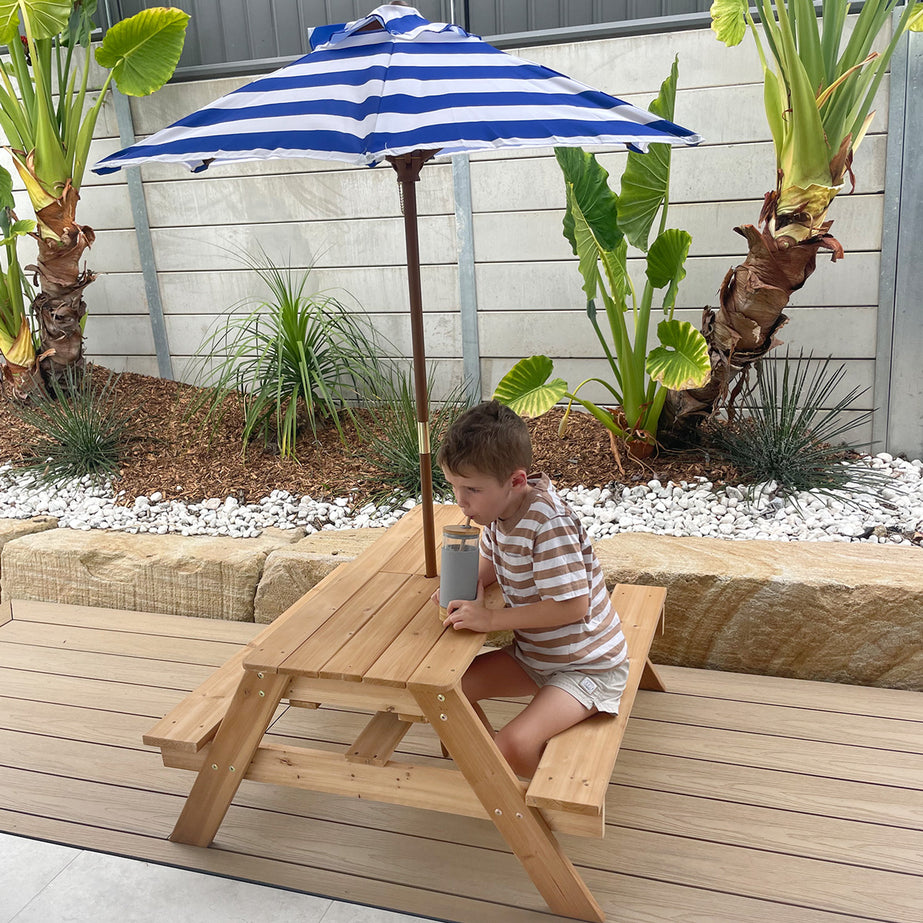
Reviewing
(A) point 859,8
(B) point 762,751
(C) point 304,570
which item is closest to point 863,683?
(B) point 762,751

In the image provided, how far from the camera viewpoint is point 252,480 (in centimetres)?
422

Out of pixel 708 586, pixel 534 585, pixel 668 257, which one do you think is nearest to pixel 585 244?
pixel 668 257

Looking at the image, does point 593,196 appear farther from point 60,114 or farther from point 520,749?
point 60,114

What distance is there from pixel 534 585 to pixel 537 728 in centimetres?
33

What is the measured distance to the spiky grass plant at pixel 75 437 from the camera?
4.42 metres

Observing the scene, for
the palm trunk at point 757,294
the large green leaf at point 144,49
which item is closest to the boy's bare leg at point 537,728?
the palm trunk at point 757,294

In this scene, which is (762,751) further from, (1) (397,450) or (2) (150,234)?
(2) (150,234)

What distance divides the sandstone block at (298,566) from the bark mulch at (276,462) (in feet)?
2.09

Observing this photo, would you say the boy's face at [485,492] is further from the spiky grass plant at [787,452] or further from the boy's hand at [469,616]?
the spiky grass plant at [787,452]

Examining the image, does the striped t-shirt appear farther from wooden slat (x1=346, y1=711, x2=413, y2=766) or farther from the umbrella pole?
wooden slat (x1=346, y1=711, x2=413, y2=766)

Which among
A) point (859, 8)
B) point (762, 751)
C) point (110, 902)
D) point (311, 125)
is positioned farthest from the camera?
point (859, 8)

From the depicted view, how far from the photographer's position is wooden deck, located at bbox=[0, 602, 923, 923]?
6.36 ft

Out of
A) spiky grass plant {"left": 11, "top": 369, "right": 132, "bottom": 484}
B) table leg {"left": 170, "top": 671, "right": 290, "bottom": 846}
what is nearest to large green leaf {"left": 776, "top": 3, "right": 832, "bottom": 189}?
table leg {"left": 170, "top": 671, "right": 290, "bottom": 846}

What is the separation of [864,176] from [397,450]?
2.52 metres
